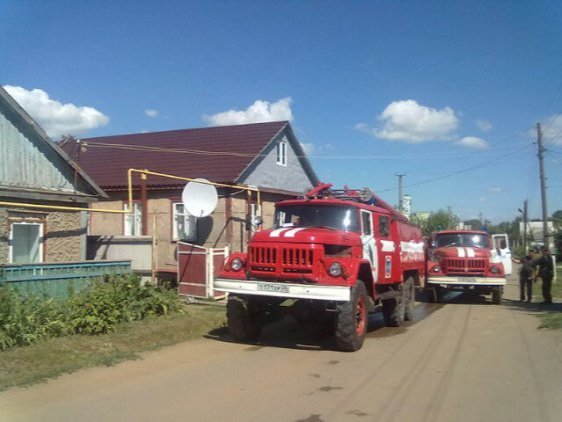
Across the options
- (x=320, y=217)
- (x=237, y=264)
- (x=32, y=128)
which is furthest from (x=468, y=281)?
(x=32, y=128)

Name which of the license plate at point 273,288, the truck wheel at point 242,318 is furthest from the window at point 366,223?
the truck wheel at point 242,318

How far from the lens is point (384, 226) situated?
11.1m

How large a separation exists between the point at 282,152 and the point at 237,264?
14.4 m

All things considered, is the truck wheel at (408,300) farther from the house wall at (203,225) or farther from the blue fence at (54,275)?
the house wall at (203,225)

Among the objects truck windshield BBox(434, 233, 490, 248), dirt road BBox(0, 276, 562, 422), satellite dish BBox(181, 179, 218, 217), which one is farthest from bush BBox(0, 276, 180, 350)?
truck windshield BBox(434, 233, 490, 248)

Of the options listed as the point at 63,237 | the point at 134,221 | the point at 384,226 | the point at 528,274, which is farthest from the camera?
the point at 134,221

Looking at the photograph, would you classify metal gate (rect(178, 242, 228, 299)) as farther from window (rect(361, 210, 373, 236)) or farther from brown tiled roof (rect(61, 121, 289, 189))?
window (rect(361, 210, 373, 236))

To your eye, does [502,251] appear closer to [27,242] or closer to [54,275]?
[54,275]

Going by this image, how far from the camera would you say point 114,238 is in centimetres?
1482

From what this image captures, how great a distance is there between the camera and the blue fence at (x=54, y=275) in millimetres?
9352

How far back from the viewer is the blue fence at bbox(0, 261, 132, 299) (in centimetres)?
935

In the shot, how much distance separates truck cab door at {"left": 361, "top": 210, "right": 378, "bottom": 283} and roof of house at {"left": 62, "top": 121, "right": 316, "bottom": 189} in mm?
8985

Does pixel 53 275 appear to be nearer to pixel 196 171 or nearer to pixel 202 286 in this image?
pixel 202 286

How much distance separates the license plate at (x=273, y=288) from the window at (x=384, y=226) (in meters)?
3.04
